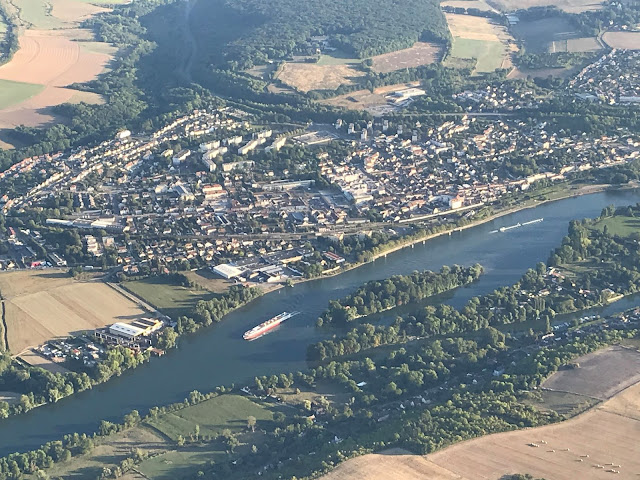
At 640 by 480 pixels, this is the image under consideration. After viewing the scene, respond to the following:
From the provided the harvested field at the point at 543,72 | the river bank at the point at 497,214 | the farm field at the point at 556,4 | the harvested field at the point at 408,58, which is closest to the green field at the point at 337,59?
the harvested field at the point at 408,58

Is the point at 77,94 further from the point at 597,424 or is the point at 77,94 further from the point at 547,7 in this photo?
the point at 597,424

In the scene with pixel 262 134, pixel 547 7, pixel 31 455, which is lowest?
pixel 31 455

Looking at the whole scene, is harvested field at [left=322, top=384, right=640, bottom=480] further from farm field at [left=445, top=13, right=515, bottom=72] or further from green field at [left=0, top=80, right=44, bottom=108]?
farm field at [left=445, top=13, right=515, bottom=72]

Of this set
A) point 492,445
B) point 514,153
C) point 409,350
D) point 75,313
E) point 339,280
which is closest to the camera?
point 492,445

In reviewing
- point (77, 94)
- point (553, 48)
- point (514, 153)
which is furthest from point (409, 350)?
point (553, 48)

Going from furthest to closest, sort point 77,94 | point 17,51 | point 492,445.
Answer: point 17,51, point 77,94, point 492,445

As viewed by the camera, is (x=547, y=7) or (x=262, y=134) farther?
(x=547, y=7)

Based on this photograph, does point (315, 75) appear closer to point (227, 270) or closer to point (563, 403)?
point (227, 270)
